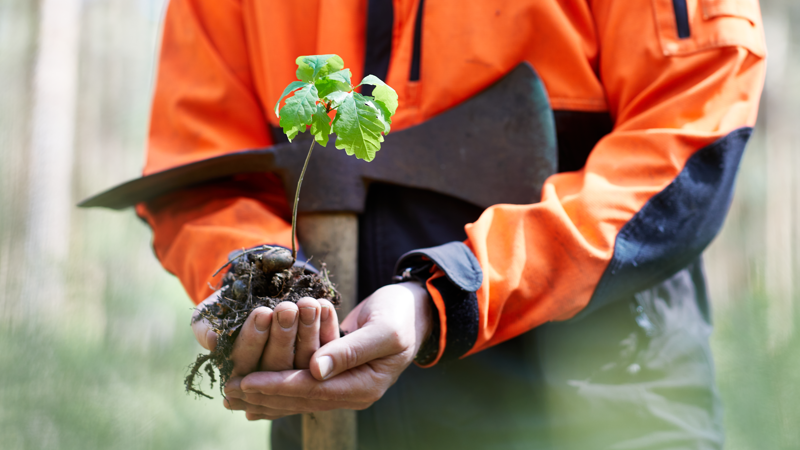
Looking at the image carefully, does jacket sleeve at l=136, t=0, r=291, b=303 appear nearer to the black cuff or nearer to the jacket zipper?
the black cuff

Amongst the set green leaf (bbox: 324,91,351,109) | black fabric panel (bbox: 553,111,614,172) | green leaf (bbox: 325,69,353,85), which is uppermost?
green leaf (bbox: 325,69,353,85)

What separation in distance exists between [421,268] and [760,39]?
0.90 metres

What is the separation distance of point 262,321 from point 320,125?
13.7 inches

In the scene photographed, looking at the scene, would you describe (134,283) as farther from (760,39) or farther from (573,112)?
(760,39)

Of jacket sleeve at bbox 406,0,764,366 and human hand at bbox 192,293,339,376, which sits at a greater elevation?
jacket sleeve at bbox 406,0,764,366

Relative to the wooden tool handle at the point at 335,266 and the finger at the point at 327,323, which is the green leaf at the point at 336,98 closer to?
the finger at the point at 327,323

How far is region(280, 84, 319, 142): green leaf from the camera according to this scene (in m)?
0.73

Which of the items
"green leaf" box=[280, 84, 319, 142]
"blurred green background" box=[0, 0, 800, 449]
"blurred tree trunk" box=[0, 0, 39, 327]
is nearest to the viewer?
"green leaf" box=[280, 84, 319, 142]

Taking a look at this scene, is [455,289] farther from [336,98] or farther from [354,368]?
[336,98]

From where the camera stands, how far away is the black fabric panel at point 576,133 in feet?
3.93

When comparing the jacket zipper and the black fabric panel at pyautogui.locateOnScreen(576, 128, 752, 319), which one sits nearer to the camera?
the black fabric panel at pyautogui.locateOnScreen(576, 128, 752, 319)

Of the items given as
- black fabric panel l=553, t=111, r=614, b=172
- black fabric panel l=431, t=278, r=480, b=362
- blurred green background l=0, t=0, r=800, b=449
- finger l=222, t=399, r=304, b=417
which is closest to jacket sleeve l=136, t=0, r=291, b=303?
finger l=222, t=399, r=304, b=417

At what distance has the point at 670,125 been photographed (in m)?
1.03

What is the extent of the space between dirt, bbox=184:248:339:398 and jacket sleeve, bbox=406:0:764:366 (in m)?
0.22
